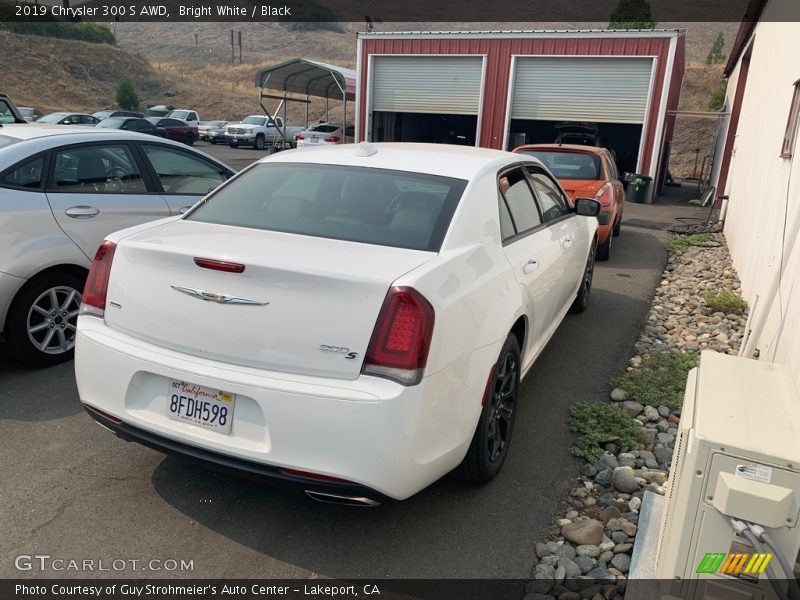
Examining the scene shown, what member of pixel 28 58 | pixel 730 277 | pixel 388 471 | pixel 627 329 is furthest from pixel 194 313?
pixel 28 58

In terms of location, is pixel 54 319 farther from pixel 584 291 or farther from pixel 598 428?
pixel 584 291

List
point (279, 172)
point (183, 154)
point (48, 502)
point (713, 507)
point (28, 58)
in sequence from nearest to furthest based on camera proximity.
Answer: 1. point (713, 507)
2. point (48, 502)
3. point (279, 172)
4. point (183, 154)
5. point (28, 58)

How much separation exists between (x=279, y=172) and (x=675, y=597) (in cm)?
294

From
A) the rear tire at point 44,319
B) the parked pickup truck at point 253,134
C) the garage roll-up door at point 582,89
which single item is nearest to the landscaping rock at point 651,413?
the rear tire at point 44,319

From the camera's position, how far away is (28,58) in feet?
155

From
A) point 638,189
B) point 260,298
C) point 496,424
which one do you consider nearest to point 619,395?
point 496,424

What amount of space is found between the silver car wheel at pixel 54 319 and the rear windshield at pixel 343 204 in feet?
5.59

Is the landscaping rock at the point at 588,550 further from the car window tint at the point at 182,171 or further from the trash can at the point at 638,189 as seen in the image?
the trash can at the point at 638,189

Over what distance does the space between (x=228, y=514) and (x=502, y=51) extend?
1884 centimetres

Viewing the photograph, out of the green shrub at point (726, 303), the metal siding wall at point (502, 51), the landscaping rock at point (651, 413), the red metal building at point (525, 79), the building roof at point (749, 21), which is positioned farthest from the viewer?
the red metal building at point (525, 79)

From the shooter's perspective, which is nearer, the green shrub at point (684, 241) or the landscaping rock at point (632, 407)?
the landscaping rock at point (632, 407)

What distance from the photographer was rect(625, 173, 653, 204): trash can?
17.4 m

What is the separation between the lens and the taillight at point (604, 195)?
8.68 meters

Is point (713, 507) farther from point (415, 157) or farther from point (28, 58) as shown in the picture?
point (28, 58)
